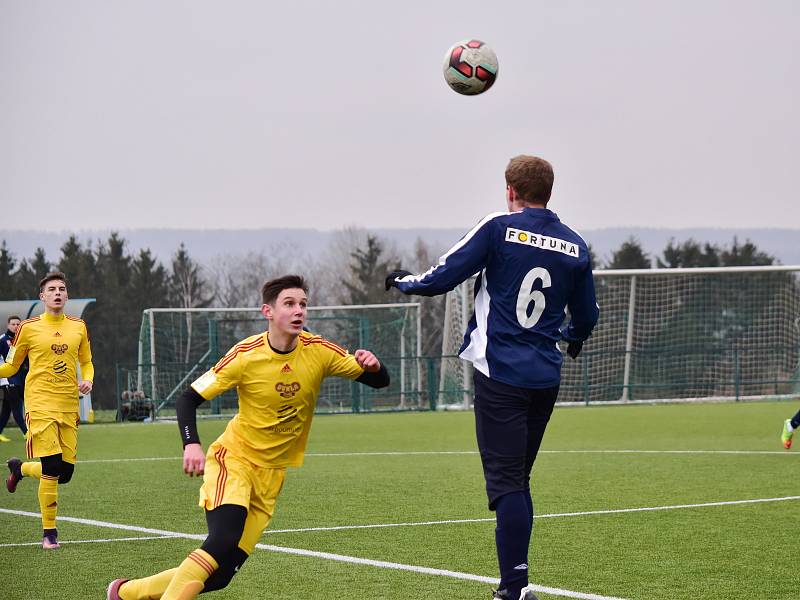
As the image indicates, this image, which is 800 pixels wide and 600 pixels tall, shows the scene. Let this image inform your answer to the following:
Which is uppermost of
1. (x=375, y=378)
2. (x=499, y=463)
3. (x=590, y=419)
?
(x=375, y=378)

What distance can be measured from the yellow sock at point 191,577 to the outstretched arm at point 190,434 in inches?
15.6

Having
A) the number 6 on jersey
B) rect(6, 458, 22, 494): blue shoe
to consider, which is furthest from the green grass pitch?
the number 6 on jersey

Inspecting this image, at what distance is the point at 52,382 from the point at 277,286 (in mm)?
4820

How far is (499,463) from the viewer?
6234mm

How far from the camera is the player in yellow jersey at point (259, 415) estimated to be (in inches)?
226

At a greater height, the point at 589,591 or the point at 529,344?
the point at 529,344

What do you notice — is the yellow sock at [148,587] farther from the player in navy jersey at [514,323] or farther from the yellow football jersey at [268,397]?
the player in navy jersey at [514,323]

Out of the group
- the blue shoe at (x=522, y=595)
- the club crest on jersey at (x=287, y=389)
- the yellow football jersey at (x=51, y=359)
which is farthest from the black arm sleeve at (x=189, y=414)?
the yellow football jersey at (x=51, y=359)

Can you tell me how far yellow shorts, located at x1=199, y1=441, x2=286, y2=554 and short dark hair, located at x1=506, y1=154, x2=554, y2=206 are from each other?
1.98 meters

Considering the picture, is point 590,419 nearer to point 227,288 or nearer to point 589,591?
point 589,591

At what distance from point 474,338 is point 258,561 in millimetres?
2702

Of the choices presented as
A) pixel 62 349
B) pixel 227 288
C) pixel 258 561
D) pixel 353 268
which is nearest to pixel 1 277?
pixel 227 288

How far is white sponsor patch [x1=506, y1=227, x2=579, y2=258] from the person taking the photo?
20.6 ft

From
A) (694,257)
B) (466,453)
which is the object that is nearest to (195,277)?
(694,257)
